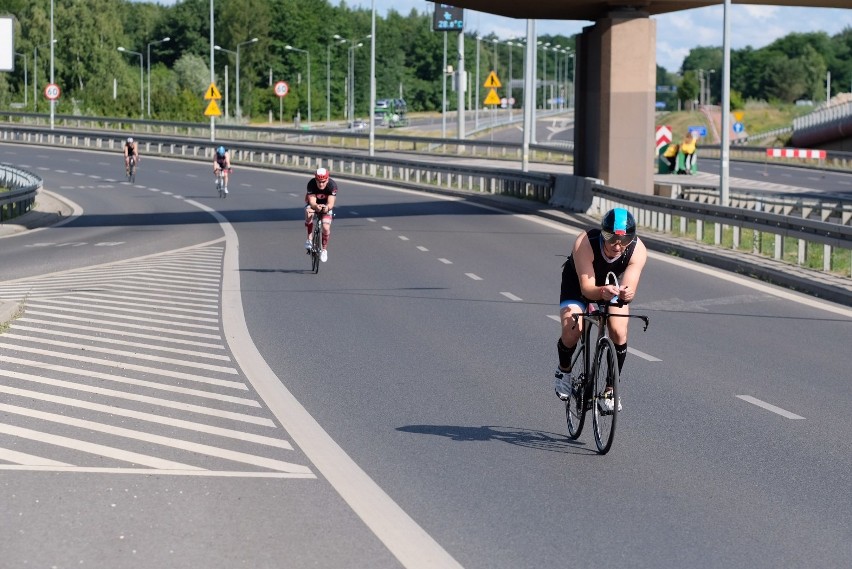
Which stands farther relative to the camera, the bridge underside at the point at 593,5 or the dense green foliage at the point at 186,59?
the dense green foliage at the point at 186,59

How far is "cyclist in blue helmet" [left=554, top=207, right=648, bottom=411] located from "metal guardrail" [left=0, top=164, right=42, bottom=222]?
2978 centimetres

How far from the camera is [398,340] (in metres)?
15.7

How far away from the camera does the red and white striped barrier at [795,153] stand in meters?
64.6

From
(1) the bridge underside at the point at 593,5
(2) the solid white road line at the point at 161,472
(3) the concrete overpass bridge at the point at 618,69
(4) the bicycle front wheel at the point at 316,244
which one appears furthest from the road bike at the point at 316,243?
(2) the solid white road line at the point at 161,472

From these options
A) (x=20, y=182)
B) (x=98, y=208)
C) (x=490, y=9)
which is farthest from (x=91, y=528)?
(x=20, y=182)

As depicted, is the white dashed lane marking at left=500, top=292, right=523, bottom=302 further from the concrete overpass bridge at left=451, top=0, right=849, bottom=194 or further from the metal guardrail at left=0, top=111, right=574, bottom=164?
the metal guardrail at left=0, top=111, right=574, bottom=164

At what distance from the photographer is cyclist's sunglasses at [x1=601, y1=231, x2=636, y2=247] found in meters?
9.36

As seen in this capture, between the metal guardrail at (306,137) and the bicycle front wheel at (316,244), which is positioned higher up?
the metal guardrail at (306,137)

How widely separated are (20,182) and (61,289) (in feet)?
91.7

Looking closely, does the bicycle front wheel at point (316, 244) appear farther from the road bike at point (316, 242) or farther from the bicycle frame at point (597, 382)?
the bicycle frame at point (597, 382)

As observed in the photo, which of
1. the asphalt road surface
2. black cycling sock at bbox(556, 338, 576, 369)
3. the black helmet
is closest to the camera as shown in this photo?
the asphalt road surface

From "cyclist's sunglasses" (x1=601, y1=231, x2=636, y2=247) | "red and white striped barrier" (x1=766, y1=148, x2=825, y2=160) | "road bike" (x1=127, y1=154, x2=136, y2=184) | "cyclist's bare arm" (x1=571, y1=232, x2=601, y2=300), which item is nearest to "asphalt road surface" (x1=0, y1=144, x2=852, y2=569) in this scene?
"cyclist's bare arm" (x1=571, y1=232, x2=601, y2=300)

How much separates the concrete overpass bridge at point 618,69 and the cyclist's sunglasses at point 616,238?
2584 cm

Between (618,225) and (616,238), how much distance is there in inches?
5.2
